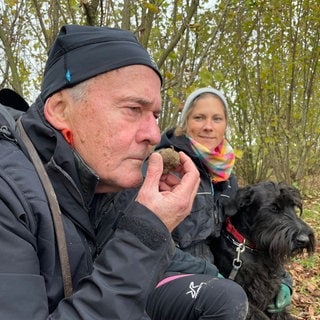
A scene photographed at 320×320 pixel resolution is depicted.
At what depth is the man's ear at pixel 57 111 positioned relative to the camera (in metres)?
1.71

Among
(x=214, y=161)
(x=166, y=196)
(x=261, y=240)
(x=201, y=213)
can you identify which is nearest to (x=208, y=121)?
(x=214, y=161)

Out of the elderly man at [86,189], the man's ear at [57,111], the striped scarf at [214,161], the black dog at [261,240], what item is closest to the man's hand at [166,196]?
the elderly man at [86,189]

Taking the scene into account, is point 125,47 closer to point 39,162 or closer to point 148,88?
point 148,88

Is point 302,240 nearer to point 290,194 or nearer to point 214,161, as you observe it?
point 290,194

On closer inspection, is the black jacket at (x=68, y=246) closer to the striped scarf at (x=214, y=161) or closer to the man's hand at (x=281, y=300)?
the striped scarf at (x=214, y=161)

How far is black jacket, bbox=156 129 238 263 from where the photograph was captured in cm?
299

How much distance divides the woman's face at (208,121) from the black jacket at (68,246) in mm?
2027

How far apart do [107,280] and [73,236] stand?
0.31m

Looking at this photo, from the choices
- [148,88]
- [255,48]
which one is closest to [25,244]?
[148,88]

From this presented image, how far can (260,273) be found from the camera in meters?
3.32

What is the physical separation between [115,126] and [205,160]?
169cm

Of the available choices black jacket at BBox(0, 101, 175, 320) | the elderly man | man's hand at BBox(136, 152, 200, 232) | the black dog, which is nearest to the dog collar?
the black dog

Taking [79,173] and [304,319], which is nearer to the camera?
[79,173]

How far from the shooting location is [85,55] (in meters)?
1.68
